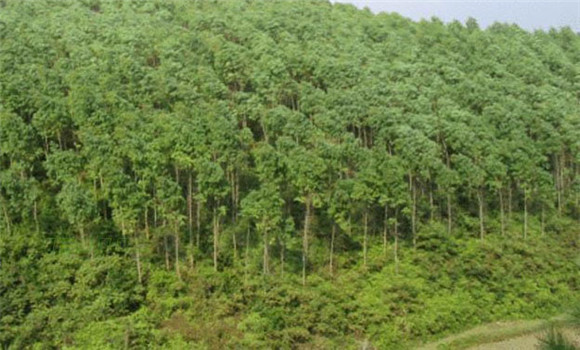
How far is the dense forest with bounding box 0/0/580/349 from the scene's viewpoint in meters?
24.1

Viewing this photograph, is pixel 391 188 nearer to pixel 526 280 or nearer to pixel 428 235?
pixel 428 235

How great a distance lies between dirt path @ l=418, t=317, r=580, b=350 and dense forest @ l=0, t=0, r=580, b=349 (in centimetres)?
58

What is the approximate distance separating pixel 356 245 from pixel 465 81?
54.2ft

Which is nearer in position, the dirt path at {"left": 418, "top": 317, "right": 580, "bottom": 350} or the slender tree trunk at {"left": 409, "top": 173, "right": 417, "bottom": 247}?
the dirt path at {"left": 418, "top": 317, "right": 580, "bottom": 350}

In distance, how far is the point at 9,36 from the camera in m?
32.2

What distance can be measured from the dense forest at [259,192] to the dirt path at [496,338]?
583 millimetres

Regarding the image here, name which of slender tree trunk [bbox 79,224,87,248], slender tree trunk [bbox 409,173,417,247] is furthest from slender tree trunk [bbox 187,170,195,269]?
slender tree trunk [bbox 409,173,417,247]

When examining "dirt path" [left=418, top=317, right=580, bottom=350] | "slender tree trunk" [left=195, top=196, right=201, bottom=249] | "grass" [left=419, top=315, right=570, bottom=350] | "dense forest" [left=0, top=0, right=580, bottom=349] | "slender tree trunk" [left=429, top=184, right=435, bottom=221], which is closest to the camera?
"dense forest" [left=0, top=0, right=580, bottom=349]

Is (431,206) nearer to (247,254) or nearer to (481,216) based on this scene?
(481,216)

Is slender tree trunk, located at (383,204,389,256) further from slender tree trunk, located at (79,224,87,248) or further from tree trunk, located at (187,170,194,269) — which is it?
slender tree trunk, located at (79,224,87,248)

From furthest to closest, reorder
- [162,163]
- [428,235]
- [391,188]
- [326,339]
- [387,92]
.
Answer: [387,92], [428,235], [391,188], [162,163], [326,339]

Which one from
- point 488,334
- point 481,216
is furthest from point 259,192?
point 481,216

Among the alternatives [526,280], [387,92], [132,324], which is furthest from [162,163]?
[526,280]

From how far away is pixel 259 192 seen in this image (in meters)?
25.9
